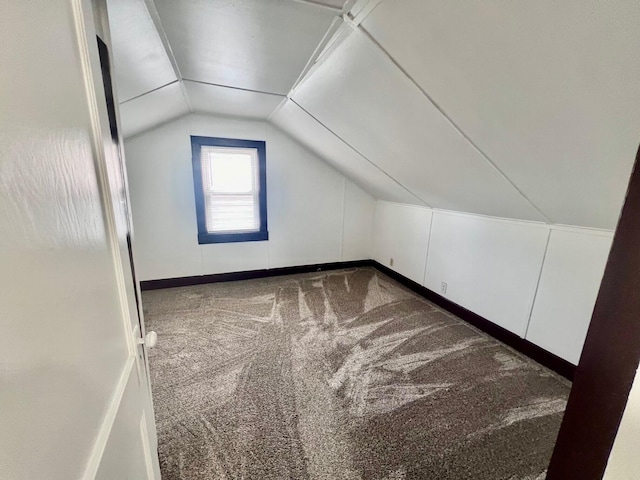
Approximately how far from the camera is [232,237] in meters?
3.63

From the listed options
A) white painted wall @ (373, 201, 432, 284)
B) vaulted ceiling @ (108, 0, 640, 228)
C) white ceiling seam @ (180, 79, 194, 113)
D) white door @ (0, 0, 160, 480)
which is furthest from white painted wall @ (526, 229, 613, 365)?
white ceiling seam @ (180, 79, 194, 113)

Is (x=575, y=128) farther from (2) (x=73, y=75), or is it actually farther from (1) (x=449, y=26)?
(2) (x=73, y=75)

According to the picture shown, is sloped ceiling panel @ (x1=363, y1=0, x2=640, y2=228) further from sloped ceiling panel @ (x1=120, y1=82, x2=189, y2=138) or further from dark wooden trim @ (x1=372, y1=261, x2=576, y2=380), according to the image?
sloped ceiling panel @ (x1=120, y1=82, x2=189, y2=138)

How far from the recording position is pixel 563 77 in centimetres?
106

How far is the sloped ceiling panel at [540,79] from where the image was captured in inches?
35.9

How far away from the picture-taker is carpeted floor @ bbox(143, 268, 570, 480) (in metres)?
1.36

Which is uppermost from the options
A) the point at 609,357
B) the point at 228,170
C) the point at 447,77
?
the point at 447,77

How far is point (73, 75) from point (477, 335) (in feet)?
10.2

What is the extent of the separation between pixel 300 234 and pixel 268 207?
2.09 ft

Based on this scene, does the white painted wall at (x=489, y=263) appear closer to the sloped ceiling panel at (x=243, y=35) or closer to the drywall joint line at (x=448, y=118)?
the drywall joint line at (x=448, y=118)

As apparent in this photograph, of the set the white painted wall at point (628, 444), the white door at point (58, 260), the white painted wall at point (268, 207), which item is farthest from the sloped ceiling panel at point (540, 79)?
the white painted wall at point (268, 207)

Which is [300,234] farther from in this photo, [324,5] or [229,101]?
[324,5]

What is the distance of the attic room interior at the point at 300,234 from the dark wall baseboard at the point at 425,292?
0.03 meters

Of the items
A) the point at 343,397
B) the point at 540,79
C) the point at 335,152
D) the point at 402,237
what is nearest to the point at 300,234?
the point at 335,152
